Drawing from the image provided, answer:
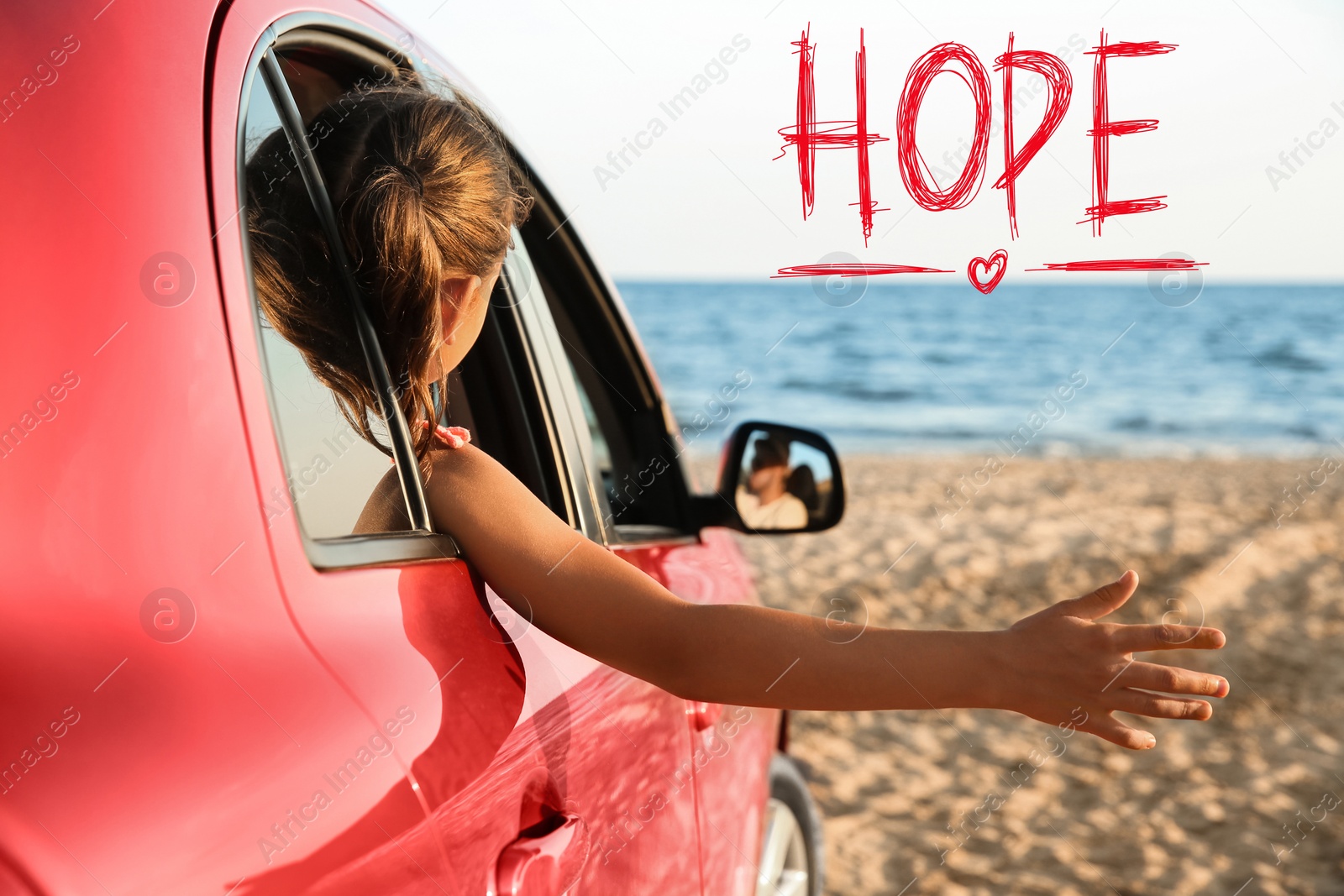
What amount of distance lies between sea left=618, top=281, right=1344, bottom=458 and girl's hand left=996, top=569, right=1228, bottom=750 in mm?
3100

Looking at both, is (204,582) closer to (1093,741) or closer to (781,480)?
(781,480)

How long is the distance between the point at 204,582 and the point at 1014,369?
3156cm

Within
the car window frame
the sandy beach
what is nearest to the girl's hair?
the car window frame

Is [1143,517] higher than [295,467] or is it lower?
lower

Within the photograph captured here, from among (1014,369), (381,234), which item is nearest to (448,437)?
(381,234)

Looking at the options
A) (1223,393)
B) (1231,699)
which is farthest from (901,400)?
(1231,699)

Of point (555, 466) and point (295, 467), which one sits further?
point (555, 466)

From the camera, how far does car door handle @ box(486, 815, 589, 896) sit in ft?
3.71

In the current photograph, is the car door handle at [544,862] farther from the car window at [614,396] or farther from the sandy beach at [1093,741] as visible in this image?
the sandy beach at [1093,741]

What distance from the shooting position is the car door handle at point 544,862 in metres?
1.13

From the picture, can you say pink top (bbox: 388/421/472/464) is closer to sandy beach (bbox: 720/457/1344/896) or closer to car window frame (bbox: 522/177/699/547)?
car window frame (bbox: 522/177/699/547)

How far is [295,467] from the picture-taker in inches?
46.9

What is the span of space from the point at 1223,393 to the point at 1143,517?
56.4 ft

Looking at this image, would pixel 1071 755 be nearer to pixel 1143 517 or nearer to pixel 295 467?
pixel 295 467
